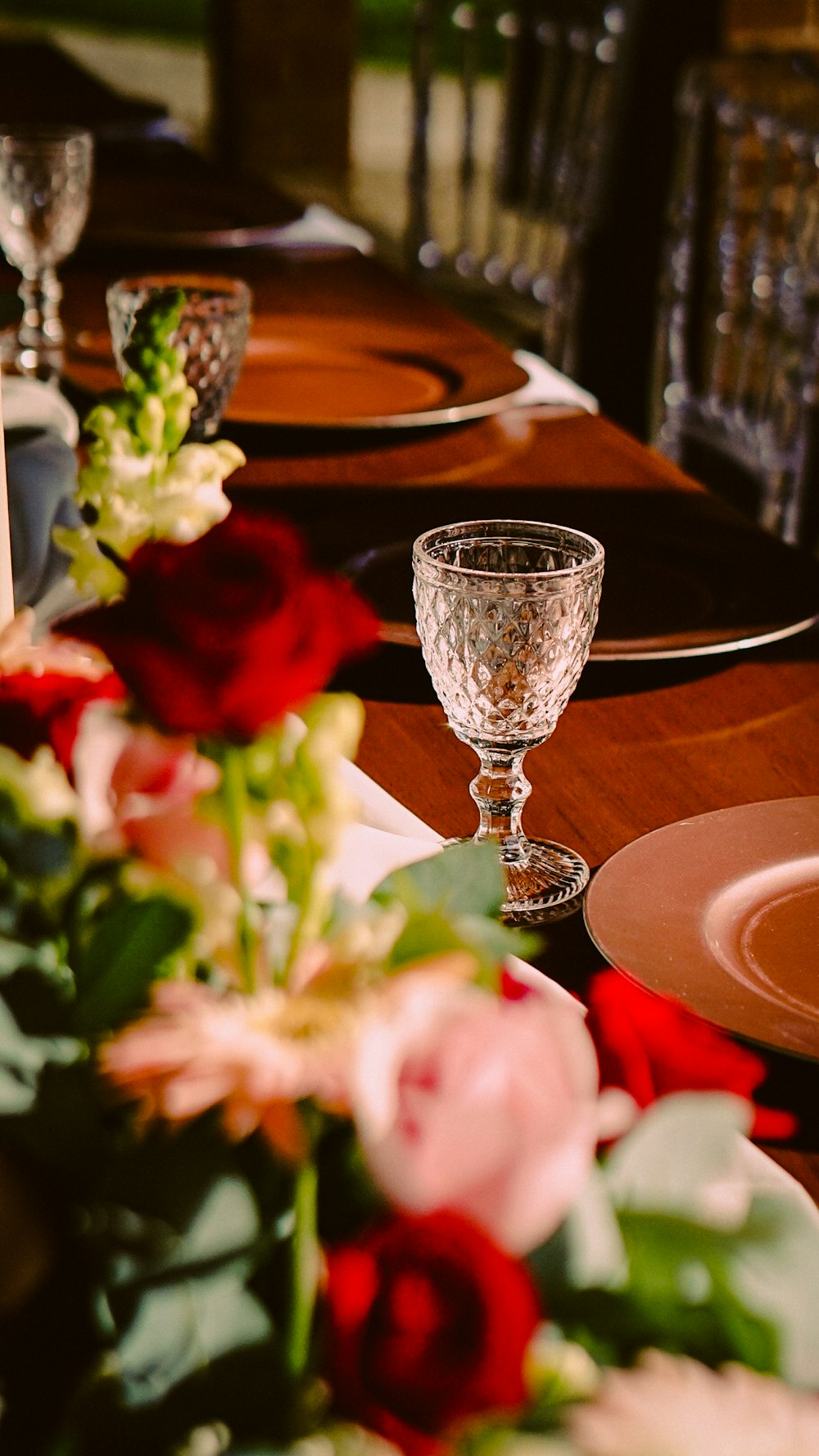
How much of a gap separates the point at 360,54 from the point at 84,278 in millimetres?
12559

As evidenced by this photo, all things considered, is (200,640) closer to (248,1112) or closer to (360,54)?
(248,1112)

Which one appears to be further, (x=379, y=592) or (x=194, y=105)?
(x=194, y=105)

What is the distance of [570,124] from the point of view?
2.95m

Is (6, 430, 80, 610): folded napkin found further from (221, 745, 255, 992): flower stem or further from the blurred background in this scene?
the blurred background

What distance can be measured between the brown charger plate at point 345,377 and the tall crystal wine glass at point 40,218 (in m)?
0.03

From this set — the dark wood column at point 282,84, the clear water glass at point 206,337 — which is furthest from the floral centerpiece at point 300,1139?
the dark wood column at point 282,84

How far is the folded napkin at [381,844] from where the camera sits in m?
0.61

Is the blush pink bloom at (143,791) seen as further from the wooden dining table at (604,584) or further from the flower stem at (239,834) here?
the wooden dining table at (604,584)

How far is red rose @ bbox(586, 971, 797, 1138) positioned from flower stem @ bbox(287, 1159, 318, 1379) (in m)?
0.09

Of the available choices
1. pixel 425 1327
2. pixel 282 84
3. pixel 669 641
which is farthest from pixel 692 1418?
pixel 282 84

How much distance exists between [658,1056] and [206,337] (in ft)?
3.15

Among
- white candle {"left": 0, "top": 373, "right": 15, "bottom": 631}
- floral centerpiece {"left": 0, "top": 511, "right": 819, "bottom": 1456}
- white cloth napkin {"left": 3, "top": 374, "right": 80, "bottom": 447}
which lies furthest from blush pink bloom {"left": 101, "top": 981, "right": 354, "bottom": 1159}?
white cloth napkin {"left": 3, "top": 374, "right": 80, "bottom": 447}

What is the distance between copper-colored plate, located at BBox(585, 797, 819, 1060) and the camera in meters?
0.63

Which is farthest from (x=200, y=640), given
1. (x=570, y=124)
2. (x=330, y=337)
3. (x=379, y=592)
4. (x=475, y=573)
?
(x=570, y=124)
